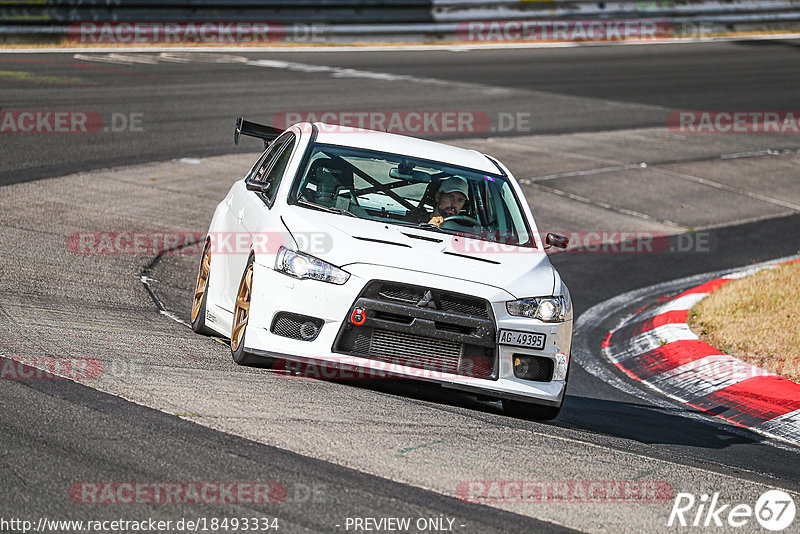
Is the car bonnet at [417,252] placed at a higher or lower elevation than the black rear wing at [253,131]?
lower

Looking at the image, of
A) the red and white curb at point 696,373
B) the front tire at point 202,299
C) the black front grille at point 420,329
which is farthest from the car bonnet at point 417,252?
the red and white curb at point 696,373

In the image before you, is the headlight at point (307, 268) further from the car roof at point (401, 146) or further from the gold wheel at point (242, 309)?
the car roof at point (401, 146)

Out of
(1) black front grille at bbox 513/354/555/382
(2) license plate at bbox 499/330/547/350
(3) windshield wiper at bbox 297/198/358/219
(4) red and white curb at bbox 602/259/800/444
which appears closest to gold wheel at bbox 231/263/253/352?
(3) windshield wiper at bbox 297/198/358/219

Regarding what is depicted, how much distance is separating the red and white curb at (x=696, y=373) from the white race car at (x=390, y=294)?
6.17 ft

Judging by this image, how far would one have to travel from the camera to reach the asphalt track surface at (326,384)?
4.78m

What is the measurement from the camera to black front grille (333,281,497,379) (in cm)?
638

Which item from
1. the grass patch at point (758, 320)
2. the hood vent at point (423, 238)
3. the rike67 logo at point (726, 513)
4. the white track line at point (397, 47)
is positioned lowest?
the grass patch at point (758, 320)

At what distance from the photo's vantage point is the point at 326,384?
6.67 meters

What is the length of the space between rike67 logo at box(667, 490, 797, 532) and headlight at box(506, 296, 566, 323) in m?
1.57

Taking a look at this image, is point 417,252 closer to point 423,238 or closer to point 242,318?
point 423,238

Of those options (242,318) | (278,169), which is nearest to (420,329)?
(242,318)

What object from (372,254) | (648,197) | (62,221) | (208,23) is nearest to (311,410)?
(372,254)

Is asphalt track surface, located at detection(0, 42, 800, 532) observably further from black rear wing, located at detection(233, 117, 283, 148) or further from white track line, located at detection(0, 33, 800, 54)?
→ black rear wing, located at detection(233, 117, 283, 148)

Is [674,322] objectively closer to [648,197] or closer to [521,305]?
[521,305]
